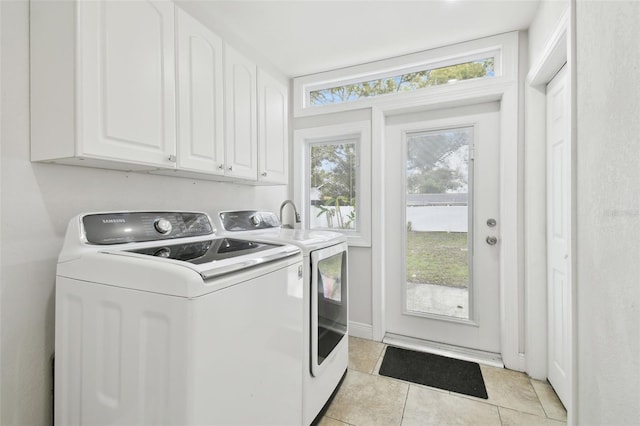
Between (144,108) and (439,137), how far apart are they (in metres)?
2.16

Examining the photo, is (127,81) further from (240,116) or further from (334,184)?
(334,184)

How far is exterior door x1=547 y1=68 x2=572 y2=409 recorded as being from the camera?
165 cm

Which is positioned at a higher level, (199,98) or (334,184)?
(199,98)

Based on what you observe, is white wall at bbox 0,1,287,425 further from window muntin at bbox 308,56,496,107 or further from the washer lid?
window muntin at bbox 308,56,496,107

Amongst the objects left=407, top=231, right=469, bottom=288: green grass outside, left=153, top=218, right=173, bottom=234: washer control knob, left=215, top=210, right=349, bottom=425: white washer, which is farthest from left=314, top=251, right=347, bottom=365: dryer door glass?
left=407, top=231, right=469, bottom=288: green grass outside

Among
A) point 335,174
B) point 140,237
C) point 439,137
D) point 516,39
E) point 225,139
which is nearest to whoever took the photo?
point 140,237

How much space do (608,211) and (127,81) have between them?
1.83 m

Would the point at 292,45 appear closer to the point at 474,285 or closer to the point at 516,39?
the point at 516,39

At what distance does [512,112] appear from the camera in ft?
6.79

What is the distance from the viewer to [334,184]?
2826 mm

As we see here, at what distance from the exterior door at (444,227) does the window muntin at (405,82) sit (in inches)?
9.5

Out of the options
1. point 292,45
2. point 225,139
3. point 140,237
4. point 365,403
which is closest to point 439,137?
point 292,45

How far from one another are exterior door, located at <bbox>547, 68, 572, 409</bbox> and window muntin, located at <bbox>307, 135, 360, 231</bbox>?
1.43 meters

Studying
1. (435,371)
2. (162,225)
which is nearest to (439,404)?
(435,371)
